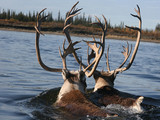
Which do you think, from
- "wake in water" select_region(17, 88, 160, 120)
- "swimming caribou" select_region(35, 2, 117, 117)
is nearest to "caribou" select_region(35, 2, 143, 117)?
"swimming caribou" select_region(35, 2, 117, 117)

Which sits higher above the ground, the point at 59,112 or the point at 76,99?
the point at 76,99

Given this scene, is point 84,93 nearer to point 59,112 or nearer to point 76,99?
point 76,99

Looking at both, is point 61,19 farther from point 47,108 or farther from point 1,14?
point 47,108

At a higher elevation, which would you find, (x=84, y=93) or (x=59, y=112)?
(x=84, y=93)

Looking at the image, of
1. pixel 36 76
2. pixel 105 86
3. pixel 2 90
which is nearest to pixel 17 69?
pixel 36 76

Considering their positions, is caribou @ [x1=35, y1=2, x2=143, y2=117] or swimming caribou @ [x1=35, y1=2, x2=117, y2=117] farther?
caribou @ [x1=35, y1=2, x2=143, y2=117]

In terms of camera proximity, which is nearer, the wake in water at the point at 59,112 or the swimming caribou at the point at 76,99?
the swimming caribou at the point at 76,99

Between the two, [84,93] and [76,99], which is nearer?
[76,99]

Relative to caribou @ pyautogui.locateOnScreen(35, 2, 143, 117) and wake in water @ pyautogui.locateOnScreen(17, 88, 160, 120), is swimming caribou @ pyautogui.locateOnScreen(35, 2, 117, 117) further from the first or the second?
wake in water @ pyautogui.locateOnScreen(17, 88, 160, 120)

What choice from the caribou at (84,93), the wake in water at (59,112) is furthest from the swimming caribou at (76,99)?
the wake in water at (59,112)

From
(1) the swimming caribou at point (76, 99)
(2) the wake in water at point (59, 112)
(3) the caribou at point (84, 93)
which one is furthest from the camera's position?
(2) the wake in water at point (59, 112)

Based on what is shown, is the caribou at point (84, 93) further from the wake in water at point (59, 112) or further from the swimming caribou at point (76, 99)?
the wake in water at point (59, 112)

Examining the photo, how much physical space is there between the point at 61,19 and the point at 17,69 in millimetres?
75755

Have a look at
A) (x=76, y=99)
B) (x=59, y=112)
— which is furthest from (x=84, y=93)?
(x=59, y=112)
